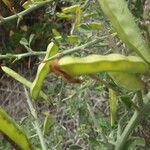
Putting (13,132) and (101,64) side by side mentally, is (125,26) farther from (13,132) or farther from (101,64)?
(13,132)

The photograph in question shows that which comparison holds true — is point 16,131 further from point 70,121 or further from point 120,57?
point 70,121

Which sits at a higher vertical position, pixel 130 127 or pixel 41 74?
pixel 41 74

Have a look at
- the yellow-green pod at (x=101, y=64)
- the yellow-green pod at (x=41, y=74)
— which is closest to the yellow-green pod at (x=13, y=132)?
the yellow-green pod at (x=41, y=74)

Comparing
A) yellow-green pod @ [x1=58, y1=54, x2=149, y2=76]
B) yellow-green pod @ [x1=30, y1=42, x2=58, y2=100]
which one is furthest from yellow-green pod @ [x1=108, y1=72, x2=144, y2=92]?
yellow-green pod @ [x1=30, y1=42, x2=58, y2=100]

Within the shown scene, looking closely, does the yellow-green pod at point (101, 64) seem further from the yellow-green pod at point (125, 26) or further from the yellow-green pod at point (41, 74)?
the yellow-green pod at point (41, 74)

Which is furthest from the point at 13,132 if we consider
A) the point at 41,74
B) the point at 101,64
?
the point at 101,64

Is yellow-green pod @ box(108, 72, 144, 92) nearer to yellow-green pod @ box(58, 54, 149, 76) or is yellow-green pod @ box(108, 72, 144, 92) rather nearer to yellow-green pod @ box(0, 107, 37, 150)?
yellow-green pod @ box(58, 54, 149, 76)
